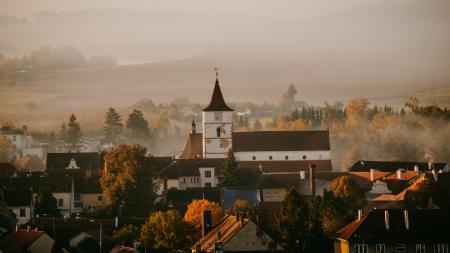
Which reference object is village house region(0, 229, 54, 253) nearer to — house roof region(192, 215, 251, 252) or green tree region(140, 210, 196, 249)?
green tree region(140, 210, 196, 249)

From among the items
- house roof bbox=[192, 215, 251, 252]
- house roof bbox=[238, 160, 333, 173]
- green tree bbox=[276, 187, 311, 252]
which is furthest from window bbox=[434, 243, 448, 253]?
house roof bbox=[238, 160, 333, 173]

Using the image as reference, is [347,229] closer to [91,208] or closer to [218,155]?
[91,208]

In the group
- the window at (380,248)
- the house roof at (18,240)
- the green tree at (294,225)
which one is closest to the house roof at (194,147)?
the house roof at (18,240)

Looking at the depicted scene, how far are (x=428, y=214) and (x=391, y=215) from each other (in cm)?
271

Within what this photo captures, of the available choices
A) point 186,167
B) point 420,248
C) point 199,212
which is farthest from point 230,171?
point 420,248

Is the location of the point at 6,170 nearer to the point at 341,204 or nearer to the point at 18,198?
the point at 18,198

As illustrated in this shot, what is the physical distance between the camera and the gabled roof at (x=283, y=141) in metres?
157

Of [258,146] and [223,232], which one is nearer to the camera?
[223,232]

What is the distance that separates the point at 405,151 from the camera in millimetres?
196750

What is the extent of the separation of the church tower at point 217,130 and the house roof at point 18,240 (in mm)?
52452

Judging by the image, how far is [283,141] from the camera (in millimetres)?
158125

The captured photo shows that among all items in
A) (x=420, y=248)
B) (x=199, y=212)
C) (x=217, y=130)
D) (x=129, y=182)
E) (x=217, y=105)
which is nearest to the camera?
(x=420, y=248)

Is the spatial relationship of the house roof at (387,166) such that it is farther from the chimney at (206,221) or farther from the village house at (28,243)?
the village house at (28,243)

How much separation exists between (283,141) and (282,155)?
199 centimetres
